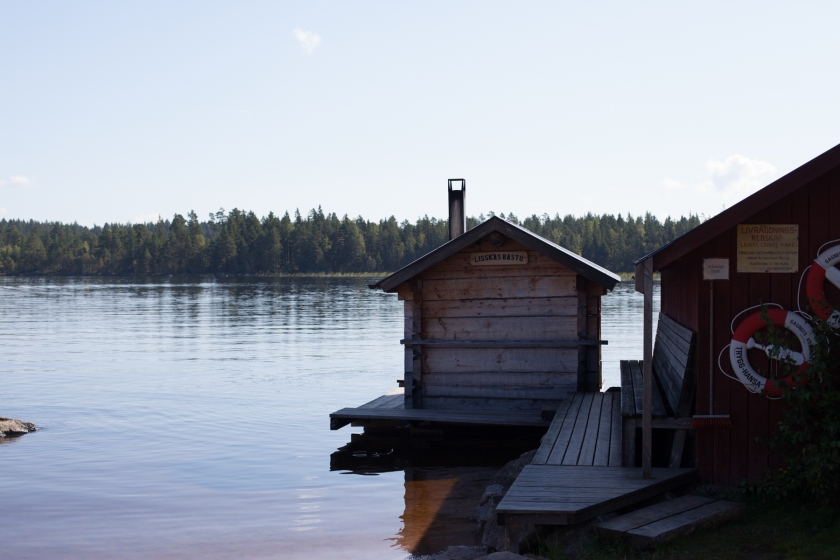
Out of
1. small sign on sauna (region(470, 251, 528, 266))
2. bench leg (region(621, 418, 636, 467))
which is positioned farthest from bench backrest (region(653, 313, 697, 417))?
small sign on sauna (region(470, 251, 528, 266))

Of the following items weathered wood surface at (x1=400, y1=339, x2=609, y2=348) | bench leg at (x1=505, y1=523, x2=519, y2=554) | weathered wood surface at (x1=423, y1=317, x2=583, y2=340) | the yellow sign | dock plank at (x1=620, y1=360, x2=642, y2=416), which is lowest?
bench leg at (x1=505, y1=523, x2=519, y2=554)

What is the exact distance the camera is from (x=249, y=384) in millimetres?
22719

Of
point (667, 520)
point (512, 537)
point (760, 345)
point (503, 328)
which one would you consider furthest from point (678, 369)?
point (503, 328)

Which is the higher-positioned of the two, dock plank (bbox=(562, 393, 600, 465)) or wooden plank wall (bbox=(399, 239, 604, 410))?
wooden plank wall (bbox=(399, 239, 604, 410))

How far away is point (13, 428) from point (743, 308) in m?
13.7

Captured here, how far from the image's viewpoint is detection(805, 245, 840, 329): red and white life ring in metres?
7.73

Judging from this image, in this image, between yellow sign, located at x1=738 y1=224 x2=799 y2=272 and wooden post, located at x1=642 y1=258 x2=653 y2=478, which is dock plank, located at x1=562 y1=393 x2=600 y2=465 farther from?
yellow sign, located at x1=738 y1=224 x2=799 y2=272

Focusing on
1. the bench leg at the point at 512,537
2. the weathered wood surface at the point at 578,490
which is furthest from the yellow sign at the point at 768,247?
the bench leg at the point at 512,537

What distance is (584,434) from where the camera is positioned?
1024 centimetres

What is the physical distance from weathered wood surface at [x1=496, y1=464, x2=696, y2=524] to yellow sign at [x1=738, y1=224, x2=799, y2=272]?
2096 millimetres

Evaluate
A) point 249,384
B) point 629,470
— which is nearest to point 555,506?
point 629,470

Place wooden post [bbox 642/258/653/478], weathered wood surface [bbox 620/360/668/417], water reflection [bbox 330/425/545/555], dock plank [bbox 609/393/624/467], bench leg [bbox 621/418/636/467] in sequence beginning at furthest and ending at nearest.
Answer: water reflection [bbox 330/425/545/555], dock plank [bbox 609/393/624/467], bench leg [bbox 621/418/636/467], weathered wood surface [bbox 620/360/668/417], wooden post [bbox 642/258/653/478]

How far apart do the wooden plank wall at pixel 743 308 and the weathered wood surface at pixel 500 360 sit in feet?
16.2

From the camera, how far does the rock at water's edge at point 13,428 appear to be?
1595 centimetres
